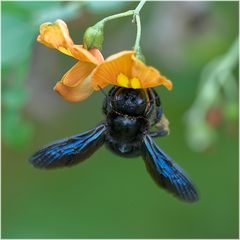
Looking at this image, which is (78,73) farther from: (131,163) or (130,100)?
(131,163)

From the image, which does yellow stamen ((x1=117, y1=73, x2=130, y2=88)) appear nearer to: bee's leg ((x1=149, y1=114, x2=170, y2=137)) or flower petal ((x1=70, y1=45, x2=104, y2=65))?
flower petal ((x1=70, y1=45, x2=104, y2=65))

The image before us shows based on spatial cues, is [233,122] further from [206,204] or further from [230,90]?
[206,204]

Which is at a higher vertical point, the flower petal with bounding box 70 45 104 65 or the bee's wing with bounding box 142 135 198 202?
the flower petal with bounding box 70 45 104 65

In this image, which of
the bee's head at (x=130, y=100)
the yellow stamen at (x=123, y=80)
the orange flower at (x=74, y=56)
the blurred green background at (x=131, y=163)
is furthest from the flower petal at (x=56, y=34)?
the blurred green background at (x=131, y=163)

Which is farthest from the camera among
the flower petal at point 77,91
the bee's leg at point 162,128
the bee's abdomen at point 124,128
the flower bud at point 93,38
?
the bee's leg at point 162,128

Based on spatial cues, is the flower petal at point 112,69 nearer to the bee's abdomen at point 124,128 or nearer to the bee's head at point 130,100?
the bee's head at point 130,100

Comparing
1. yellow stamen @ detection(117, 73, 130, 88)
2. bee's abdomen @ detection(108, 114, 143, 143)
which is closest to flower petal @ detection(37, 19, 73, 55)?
yellow stamen @ detection(117, 73, 130, 88)
